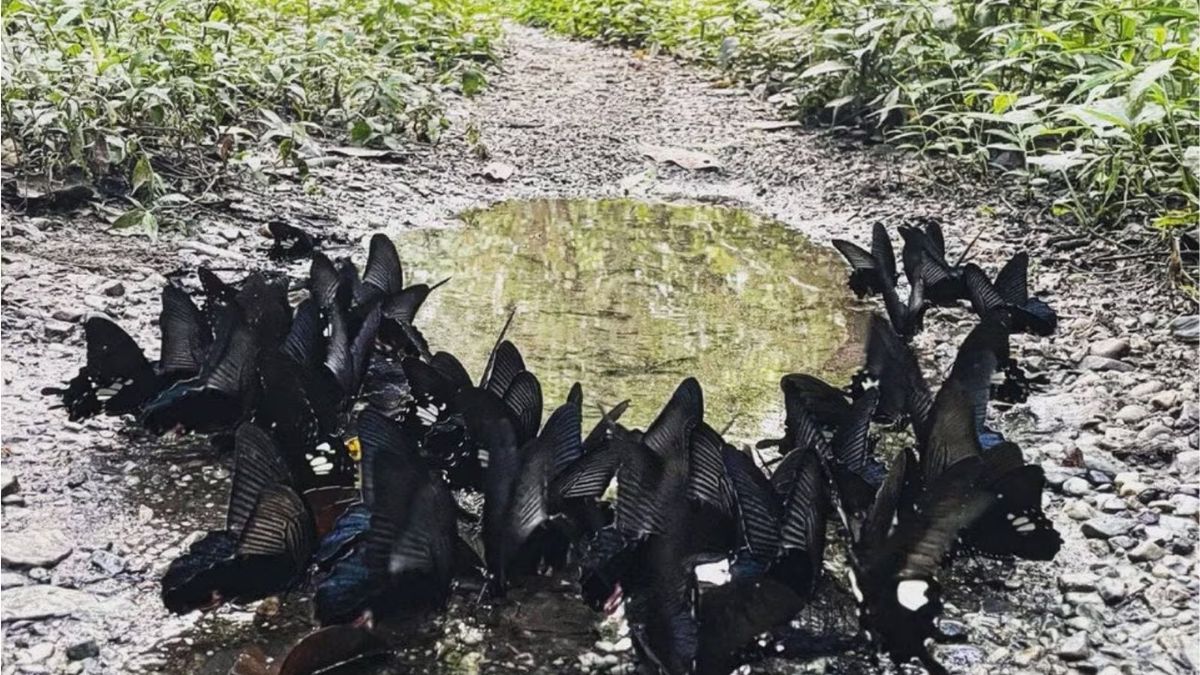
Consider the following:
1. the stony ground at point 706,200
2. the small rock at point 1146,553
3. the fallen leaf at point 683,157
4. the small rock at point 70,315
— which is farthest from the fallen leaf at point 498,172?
the small rock at point 1146,553

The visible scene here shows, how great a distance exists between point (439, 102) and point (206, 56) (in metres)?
2.00

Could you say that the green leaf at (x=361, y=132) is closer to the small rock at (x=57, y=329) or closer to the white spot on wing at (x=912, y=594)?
the small rock at (x=57, y=329)

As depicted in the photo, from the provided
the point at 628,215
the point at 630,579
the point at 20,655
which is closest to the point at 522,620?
the point at 630,579

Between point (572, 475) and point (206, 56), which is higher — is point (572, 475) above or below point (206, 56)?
below

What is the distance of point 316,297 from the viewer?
8.29 feet

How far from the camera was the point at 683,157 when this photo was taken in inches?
223

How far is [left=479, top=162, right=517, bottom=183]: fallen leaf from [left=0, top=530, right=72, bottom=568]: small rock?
11.3ft

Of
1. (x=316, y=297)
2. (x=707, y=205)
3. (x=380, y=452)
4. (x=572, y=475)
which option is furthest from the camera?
(x=707, y=205)

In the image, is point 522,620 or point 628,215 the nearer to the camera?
point 522,620

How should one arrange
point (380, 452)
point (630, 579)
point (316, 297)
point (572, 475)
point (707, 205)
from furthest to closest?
point (707, 205) → point (316, 297) → point (572, 475) → point (630, 579) → point (380, 452)

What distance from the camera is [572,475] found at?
1.80 metres

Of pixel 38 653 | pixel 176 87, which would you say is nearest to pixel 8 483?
pixel 38 653

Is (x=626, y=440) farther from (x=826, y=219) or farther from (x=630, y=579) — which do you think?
(x=826, y=219)

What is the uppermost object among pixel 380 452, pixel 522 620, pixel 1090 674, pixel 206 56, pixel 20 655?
pixel 206 56
